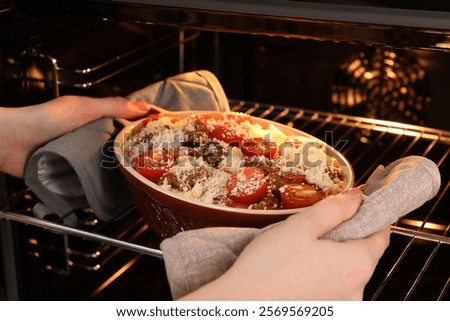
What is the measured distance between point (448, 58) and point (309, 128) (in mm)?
291

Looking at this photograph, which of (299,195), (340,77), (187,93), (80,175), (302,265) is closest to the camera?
(302,265)

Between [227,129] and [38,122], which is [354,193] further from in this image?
[38,122]

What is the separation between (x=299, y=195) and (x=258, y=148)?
123mm

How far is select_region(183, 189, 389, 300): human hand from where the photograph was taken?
66 centimetres

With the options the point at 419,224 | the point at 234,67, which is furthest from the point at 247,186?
the point at 234,67

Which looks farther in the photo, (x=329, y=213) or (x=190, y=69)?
(x=190, y=69)

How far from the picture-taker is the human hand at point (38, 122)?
0.96 metres

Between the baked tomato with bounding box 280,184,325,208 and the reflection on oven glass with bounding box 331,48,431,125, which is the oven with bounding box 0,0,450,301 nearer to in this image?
the reflection on oven glass with bounding box 331,48,431,125

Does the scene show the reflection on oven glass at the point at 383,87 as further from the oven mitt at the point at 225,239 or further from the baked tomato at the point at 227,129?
the oven mitt at the point at 225,239

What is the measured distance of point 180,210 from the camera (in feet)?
2.71

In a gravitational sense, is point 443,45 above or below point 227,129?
above

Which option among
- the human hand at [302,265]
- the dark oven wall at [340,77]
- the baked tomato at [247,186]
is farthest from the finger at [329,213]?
the dark oven wall at [340,77]

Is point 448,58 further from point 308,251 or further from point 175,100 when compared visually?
point 308,251

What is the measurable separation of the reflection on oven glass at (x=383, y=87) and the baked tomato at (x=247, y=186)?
0.45m
